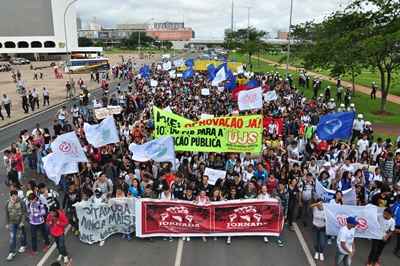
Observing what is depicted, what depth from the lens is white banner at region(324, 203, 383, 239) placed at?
9055 millimetres

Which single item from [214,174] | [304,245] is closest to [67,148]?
[214,174]

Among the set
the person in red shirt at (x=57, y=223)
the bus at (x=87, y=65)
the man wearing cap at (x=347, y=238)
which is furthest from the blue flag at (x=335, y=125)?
the bus at (x=87, y=65)

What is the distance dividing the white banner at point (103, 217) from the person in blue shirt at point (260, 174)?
11.0 ft

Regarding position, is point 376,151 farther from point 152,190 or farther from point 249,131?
point 152,190

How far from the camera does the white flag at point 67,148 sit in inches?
423

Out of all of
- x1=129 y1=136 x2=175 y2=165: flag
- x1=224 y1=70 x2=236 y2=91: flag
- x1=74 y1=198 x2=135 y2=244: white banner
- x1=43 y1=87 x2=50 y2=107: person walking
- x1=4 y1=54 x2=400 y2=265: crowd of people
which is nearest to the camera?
x1=4 y1=54 x2=400 y2=265: crowd of people

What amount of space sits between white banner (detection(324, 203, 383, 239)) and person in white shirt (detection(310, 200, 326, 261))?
0.10 m

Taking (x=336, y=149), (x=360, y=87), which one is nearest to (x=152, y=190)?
(x=336, y=149)

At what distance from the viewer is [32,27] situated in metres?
108

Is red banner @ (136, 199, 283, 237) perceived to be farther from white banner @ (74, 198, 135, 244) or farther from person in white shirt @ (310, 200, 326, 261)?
person in white shirt @ (310, 200, 326, 261)

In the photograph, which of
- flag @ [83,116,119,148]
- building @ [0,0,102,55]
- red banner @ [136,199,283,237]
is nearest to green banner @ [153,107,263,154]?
flag @ [83,116,119,148]

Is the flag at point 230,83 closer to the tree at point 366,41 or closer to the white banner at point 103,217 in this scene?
the tree at point 366,41

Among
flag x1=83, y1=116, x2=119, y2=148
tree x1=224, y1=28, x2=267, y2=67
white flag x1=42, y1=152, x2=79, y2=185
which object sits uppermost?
tree x1=224, y1=28, x2=267, y2=67

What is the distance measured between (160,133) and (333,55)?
20202 mm
